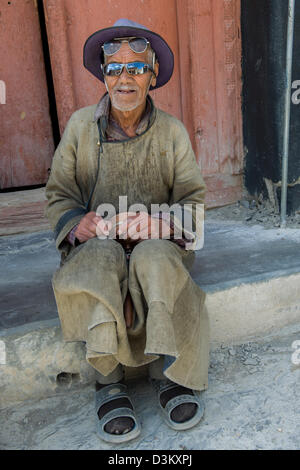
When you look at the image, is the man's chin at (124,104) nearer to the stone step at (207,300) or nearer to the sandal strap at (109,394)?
the stone step at (207,300)

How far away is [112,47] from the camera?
211cm

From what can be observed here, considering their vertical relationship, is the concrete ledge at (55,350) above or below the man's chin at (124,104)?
below

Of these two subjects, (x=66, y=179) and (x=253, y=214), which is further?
Result: (x=253, y=214)

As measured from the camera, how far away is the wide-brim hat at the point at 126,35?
2082mm

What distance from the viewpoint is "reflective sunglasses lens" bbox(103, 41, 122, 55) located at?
2107mm

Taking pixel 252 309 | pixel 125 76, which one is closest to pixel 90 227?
pixel 125 76

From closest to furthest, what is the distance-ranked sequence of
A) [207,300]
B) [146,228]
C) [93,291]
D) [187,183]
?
A: [93,291] → [146,228] → [187,183] → [207,300]

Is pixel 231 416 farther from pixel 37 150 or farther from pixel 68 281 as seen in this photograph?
pixel 37 150

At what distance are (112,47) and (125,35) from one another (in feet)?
0.26

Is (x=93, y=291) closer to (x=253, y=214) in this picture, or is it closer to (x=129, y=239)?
(x=129, y=239)

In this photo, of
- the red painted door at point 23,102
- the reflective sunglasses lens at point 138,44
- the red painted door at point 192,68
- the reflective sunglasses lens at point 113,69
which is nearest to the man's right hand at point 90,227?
the reflective sunglasses lens at point 113,69

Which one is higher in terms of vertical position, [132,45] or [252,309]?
[132,45]

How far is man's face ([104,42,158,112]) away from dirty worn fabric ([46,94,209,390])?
15 centimetres

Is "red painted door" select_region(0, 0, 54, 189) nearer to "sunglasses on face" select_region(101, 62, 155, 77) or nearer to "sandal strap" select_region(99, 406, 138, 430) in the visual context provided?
"sunglasses on face" select_region(101, 62, 155, 77)
